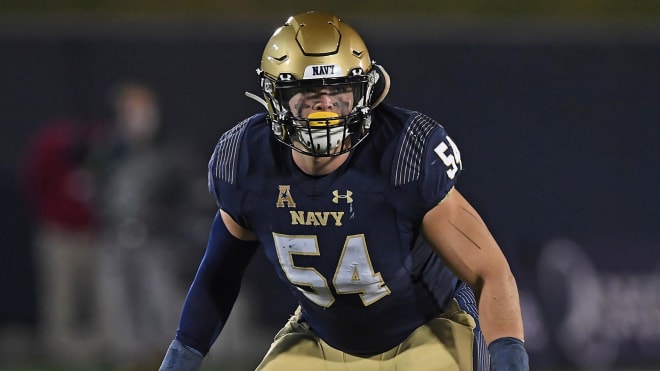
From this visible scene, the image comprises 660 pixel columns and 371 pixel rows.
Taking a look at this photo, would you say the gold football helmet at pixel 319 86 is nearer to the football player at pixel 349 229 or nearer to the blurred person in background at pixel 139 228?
the football player at pixel 349 229

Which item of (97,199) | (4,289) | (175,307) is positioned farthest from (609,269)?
(4,289)

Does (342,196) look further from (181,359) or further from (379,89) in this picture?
(181,359)

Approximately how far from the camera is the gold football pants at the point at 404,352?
3.36 m

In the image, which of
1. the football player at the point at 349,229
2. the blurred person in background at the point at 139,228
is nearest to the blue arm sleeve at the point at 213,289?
the football player at the point at 349,229

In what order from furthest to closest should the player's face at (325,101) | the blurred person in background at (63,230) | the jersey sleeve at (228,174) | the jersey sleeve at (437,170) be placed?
the blurred person in background at (63,230) → the jersey sleeve at (228,174) → the player's face at (325,101) → the jersey sleeve at (437,170)

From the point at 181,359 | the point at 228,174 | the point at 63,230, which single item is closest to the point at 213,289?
the point at 181,359

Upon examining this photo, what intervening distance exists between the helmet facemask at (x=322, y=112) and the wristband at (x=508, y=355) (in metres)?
0.60

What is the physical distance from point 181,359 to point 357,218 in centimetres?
62

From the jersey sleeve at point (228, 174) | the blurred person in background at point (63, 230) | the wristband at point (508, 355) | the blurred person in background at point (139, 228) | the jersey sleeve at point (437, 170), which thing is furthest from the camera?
the blurred person in background at point (63, 230)

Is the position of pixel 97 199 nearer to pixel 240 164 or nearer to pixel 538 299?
pixel 538 299

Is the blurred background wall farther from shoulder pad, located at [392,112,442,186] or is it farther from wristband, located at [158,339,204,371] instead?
shoulder pad, located at [392,112,442,186]

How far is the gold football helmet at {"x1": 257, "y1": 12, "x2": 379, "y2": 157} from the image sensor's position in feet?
10.5

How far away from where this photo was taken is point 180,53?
24.9 feet

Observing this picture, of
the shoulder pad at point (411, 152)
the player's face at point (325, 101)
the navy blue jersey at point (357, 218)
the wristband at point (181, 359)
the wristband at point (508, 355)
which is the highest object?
the player's face at point (325, 101)
